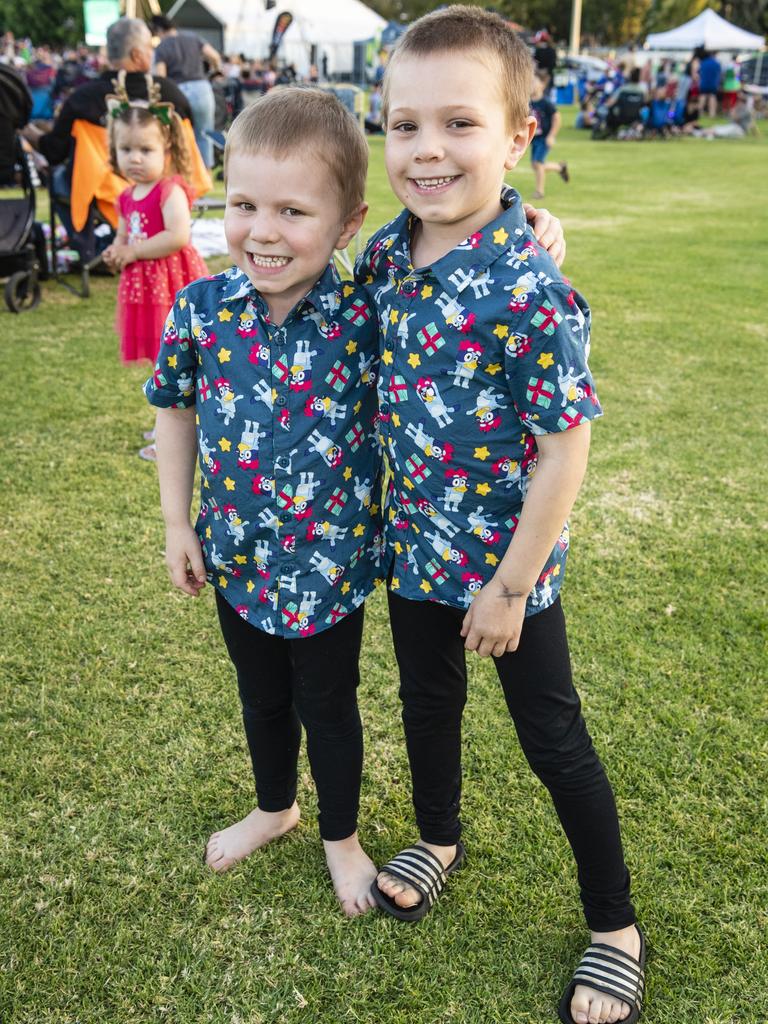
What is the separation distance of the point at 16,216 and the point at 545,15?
59514mm

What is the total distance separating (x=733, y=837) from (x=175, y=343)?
157cm

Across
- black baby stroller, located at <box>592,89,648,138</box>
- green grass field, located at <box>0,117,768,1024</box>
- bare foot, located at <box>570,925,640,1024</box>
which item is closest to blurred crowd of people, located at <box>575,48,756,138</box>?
black baby stroller, located at <box>592,89,648,138</box>

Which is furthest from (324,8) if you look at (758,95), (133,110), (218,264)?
(133,110)

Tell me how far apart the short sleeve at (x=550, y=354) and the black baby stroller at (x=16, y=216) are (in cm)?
524

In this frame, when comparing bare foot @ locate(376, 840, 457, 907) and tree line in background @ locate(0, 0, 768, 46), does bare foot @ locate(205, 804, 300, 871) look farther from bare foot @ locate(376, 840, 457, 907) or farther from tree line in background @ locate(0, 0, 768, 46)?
tree line in background @ locate(0, 0, 768, 46)

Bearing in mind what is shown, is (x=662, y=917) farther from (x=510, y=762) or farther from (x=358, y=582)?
(x=358, y=582)

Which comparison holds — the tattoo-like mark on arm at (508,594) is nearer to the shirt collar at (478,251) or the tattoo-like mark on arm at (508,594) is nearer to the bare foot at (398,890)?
the shirt collar at (478,251)

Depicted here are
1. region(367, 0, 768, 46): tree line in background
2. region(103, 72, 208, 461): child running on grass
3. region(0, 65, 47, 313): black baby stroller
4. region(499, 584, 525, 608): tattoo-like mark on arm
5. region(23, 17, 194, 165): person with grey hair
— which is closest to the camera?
region(499, 584, 525, 608): tattoo-like mark on arm

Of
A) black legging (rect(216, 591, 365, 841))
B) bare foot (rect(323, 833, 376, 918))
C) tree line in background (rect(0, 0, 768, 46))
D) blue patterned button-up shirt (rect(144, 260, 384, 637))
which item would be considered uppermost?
tree line in background (rect(0, 0, 768, 46))

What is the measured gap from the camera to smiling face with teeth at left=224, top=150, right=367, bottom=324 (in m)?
1.45

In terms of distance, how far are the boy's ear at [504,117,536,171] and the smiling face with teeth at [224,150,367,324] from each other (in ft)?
0.94

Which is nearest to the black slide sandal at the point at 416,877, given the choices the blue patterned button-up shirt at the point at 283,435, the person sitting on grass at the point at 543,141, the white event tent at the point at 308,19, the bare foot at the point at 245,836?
the bare foot at the point at 245,836

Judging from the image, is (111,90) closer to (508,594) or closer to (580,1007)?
(508,594)

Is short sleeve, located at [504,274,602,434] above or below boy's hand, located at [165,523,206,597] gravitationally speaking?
above
